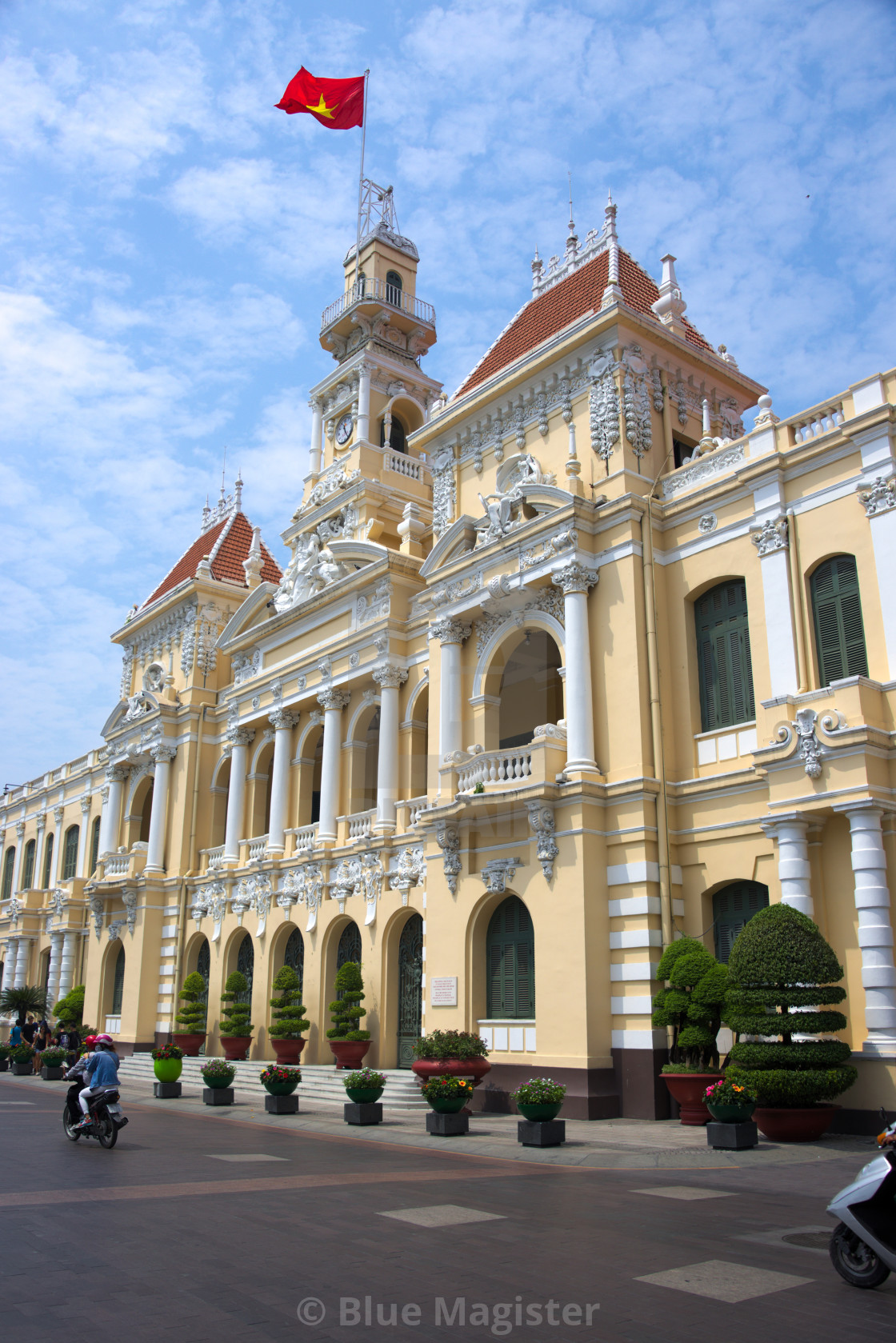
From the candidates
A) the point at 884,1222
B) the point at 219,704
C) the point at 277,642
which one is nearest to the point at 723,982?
the point at 884,1222

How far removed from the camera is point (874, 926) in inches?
645

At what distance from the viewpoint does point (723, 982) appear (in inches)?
684

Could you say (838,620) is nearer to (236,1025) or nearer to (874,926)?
(874,926)

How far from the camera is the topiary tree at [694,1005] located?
1745 cm

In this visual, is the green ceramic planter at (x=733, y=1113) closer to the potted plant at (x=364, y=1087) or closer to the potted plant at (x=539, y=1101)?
the potted plant at (x=539, y=1101)

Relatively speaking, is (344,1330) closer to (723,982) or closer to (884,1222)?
(884,1222)

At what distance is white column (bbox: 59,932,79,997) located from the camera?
45.1 meters

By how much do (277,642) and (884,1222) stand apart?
2930 centimetres

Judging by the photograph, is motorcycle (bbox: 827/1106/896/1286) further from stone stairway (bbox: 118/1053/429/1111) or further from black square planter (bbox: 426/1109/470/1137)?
stone stairway (bbox: 118/1053/429/1111)

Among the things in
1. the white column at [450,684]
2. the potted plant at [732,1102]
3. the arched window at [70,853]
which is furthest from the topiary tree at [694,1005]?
the arched window at [70,853]

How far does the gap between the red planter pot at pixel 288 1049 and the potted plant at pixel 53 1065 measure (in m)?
6.40

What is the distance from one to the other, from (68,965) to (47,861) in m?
Result: 9.87

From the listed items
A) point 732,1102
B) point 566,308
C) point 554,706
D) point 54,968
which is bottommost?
point 732,1102

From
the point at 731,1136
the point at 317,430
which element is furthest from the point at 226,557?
the point at 731,1136
